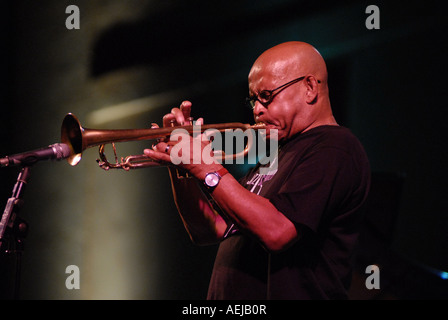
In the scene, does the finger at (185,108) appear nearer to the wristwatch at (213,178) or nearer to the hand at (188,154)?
the hand at (188,154)

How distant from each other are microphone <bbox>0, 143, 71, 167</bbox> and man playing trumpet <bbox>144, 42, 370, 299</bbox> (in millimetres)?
324

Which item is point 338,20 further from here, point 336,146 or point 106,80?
point 336,146

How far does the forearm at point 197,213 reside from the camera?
2189 mm

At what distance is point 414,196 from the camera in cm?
359

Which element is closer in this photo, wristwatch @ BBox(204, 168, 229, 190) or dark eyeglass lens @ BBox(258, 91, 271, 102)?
wristwatch @ BBox(204, 168, 229, 190)

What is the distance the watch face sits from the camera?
5.40 ft

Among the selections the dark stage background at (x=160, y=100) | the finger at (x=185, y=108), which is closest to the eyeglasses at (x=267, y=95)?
the finger at (x=185, y=108)

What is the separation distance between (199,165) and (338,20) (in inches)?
108

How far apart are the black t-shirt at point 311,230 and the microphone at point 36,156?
774 millimetres

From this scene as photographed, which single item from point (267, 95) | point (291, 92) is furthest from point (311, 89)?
point (267, 95)

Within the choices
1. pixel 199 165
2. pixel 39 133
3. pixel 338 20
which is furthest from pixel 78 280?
pixel 338 20

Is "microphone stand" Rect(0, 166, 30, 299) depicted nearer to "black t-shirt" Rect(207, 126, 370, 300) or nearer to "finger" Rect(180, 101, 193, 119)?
"finger" Rect(180, 101, 193, 119)

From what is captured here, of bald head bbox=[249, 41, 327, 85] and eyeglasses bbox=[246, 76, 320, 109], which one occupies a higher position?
bald head bbox=[249, 41, 327, 85]

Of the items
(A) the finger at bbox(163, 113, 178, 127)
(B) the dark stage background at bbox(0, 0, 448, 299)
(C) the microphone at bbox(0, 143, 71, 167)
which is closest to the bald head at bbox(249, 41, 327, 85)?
(A) the finger at bbox(163, 113, 178, 127)
